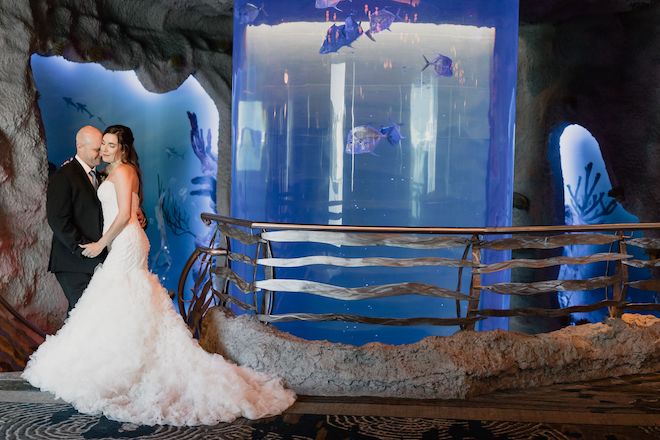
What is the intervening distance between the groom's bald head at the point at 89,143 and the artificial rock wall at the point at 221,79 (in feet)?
6.59

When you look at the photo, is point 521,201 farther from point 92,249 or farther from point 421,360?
point 92,249

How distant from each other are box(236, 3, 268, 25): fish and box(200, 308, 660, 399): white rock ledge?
9.32 feet

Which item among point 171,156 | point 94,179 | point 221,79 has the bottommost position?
point 94,179

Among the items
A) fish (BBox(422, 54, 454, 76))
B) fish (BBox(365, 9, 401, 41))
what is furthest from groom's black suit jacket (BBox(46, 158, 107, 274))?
fish (BBox(422, 54, 454, 76))

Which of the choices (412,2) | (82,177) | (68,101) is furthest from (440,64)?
(68,101)

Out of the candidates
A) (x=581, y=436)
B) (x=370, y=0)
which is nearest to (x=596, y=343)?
(x=581, y=436)

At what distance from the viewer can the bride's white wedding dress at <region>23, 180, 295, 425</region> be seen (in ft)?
15.3

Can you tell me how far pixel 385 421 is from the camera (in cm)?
471

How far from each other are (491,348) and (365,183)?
2101 millimetres

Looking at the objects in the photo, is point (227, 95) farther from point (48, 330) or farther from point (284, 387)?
point (284, 387)

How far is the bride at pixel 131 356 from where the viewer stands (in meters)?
4.67

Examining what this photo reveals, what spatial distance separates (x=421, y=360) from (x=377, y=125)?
2.42 m

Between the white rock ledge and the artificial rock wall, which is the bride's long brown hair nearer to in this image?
the white rock ledge

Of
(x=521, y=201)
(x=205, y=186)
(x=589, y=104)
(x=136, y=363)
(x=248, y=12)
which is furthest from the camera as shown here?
(x=521, y=201)
